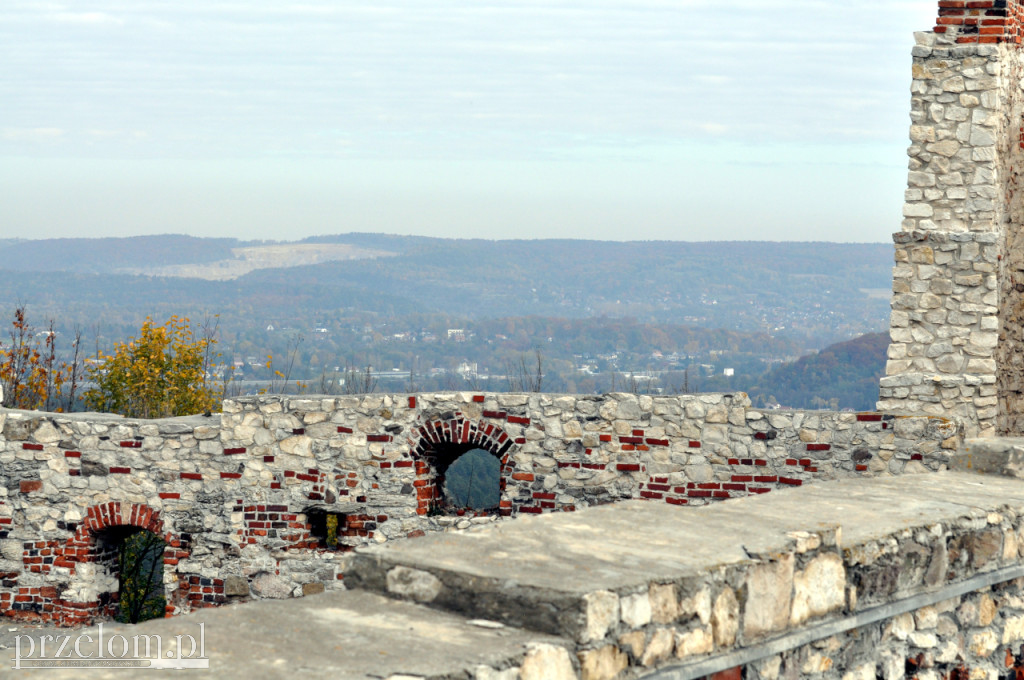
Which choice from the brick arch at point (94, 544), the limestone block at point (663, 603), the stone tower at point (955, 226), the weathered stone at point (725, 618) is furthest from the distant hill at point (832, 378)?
the limestone block at point (663, 603)

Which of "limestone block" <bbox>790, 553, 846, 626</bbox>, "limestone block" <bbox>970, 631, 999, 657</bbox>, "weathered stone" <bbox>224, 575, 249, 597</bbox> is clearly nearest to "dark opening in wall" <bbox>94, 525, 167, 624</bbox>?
"weathered stone" <bbox>224, 575, 249, 597</bbox>

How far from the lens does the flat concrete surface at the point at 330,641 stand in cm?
255

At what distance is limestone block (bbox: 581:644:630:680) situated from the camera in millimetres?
2832

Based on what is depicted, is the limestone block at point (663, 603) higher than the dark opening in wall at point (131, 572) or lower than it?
higher

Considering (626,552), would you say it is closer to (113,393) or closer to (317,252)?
(113,393)

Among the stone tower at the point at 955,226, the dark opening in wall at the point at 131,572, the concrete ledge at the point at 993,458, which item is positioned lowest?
the dark opening in wall at the point at 131,572

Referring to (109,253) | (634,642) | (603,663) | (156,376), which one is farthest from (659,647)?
(109,253)

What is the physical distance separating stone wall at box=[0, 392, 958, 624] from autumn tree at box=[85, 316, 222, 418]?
29.1 feet

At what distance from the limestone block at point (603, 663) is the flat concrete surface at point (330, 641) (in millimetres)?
89

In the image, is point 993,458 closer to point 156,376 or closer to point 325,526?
Result: point 325,526

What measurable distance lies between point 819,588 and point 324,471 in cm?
529

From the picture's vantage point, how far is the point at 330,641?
275 cm

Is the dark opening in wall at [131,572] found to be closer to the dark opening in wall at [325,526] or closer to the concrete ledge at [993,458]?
the dark opening in wall at [325,526]

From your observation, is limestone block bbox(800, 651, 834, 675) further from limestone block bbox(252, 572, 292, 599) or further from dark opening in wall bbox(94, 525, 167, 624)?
limestone block bbox(252, 572, 292, 599)
